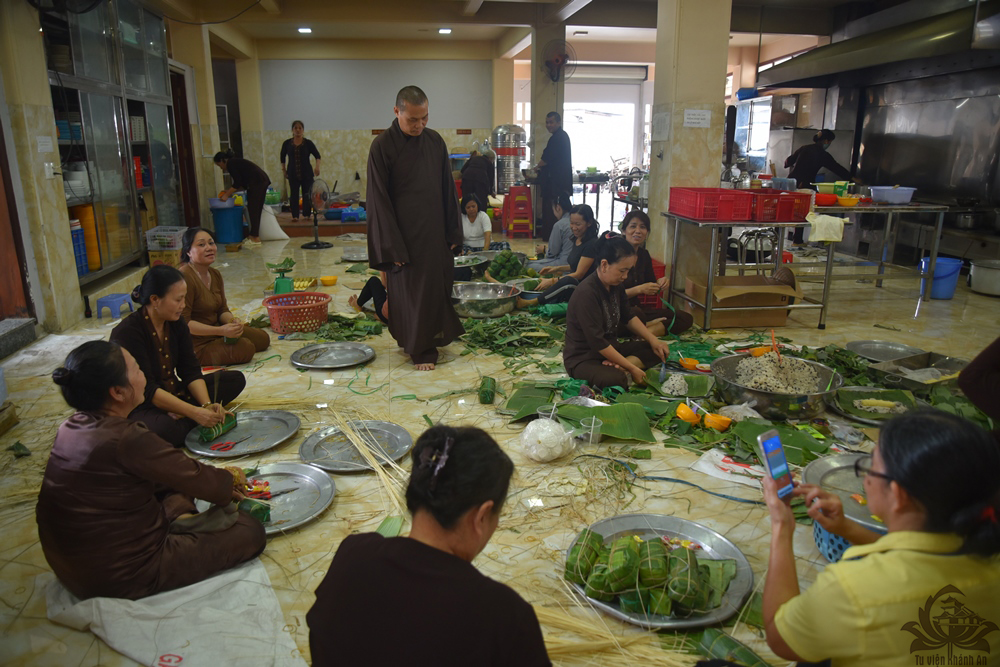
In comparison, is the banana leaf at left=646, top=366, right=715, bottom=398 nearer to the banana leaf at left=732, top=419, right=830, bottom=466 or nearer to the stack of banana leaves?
the banana leaf at left=732, top=419, right=830, bottom=466

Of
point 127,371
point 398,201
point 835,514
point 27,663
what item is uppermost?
point 398,201

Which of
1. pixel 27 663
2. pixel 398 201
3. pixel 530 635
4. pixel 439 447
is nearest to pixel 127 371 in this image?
pixel 27 663

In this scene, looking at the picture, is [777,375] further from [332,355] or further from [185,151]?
[185,151]

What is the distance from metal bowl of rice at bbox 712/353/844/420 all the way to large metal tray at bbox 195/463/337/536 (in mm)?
2404

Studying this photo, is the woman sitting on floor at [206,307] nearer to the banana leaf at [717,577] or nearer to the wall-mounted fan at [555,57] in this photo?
the banana leaf at [717,577]

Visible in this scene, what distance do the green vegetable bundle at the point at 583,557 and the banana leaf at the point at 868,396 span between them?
227cm

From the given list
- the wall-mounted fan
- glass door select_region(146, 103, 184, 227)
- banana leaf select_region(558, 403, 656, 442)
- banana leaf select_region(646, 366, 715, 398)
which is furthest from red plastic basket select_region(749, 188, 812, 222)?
glass door select_region(146, 103, 184, 227)

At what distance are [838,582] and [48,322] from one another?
6416 mm

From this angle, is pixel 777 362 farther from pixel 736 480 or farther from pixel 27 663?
pixel 27 663

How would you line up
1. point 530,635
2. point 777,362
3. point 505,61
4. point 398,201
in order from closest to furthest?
1. point 530,635
2. point 777,362
3. point 398,201
4. point 505,61

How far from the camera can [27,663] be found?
2215mm

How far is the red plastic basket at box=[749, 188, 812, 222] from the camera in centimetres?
610

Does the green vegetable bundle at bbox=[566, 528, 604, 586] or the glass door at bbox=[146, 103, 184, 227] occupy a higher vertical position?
the glass door at bbox=[146, 103, 184, 227]

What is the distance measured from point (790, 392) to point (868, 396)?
661 millimetres
